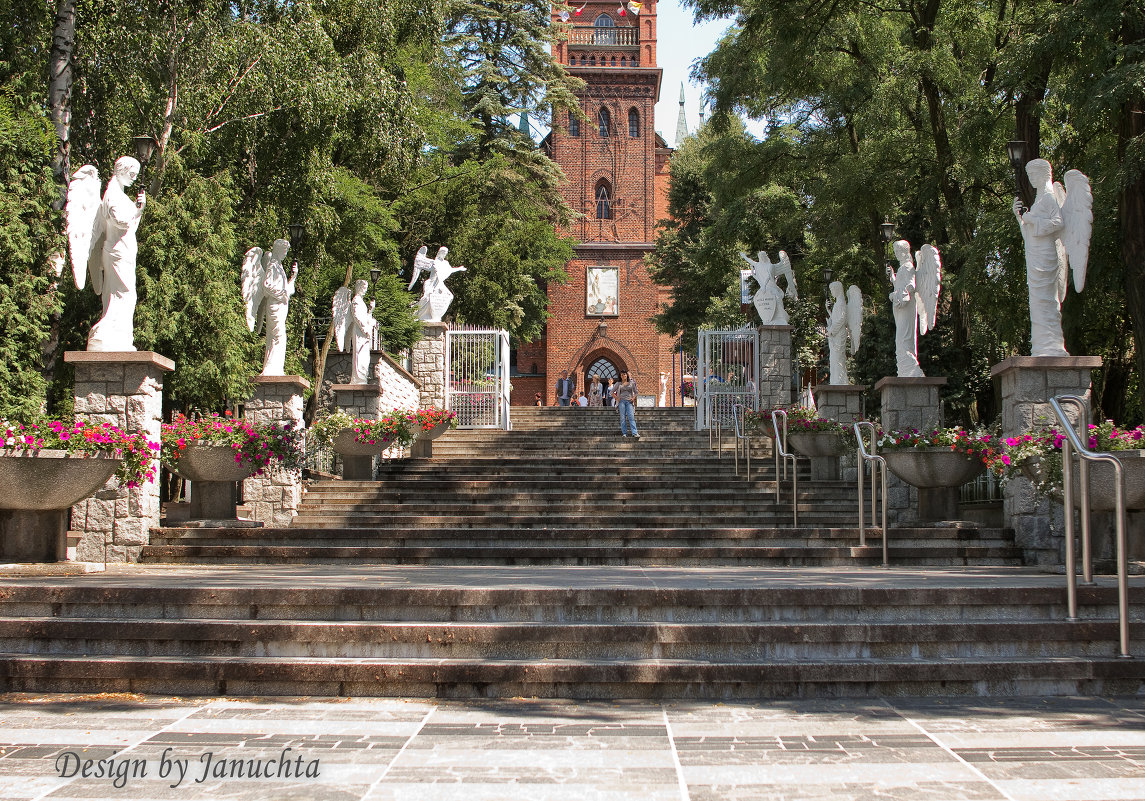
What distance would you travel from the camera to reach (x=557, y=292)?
152 feet

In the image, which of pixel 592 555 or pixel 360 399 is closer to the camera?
pixel 592 555

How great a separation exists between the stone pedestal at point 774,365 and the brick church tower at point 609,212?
83.0 feet

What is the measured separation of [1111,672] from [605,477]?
9.01 metres

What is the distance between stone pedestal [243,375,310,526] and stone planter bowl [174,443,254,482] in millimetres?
1488

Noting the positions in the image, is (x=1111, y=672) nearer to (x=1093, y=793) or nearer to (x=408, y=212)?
(x=1093, y=793)

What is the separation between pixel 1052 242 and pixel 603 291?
36573 mm

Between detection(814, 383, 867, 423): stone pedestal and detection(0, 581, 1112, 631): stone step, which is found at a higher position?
detection(814, 383, 867, 423): stone pedestal

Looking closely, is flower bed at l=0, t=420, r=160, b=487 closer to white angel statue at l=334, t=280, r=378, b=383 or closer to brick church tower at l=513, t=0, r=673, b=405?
white angel statue at l=334, t=280, r=378, b=383

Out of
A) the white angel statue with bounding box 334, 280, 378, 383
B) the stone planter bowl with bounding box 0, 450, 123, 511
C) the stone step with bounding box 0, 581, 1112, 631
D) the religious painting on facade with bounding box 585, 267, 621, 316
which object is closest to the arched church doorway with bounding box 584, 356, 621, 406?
the religious painting on facade with bounding box 585, 267, 621, 316

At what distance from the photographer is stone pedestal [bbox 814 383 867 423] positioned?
1516 cm

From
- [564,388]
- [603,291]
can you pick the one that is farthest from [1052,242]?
[603,291]

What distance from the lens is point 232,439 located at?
11.1 m

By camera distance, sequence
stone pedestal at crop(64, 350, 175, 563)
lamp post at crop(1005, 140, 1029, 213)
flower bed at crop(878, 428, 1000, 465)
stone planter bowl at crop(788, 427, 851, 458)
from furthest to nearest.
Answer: stone planter bowl at crop(788, 427, 851, 458) < lamp post at crop(1005, 140, 1029, 213) < flower bed at crop(878, 428, 1000, 465) < stone pedestal at crop(64, 350, 175, 563)

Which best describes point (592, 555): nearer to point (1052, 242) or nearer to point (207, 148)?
point (1052, 242)
